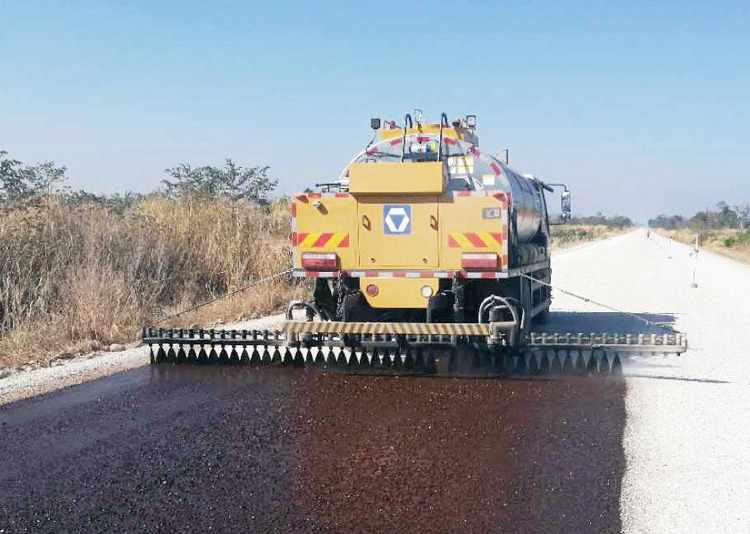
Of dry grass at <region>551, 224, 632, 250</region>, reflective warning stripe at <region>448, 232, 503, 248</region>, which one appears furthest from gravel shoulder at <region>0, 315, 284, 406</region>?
dry grass at <region>551, 224, 632, 250</region>

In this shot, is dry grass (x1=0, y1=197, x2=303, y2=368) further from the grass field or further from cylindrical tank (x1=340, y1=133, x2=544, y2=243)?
cylindrical tank (x1=340, y1=133, x2=544, y2=243)

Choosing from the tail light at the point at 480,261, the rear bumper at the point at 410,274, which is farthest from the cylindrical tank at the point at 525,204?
the tail light at the point at 480,261

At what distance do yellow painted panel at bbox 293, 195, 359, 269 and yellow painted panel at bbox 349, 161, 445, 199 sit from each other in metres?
0.28

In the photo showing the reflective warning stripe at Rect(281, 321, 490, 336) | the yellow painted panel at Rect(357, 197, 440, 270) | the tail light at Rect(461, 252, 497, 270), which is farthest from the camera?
the yellow painted panel at Rect(357, 197, 440, 270)

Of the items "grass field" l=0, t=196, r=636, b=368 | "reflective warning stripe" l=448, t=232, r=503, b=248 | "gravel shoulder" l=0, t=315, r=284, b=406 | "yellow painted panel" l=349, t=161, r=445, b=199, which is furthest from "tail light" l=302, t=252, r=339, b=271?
"grass field" l=0, t=196, r=636, b=368

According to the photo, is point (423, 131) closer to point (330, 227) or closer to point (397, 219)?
point (397, 219)

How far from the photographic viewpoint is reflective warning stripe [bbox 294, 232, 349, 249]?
29.2 ft

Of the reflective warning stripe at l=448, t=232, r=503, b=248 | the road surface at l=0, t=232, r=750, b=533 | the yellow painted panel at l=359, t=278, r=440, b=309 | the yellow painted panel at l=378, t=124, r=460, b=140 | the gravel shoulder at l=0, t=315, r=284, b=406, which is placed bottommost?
the road surface at l=0, t=232, r=750, b=533

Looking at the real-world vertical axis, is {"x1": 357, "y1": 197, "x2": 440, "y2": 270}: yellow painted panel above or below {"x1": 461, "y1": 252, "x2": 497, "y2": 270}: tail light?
above

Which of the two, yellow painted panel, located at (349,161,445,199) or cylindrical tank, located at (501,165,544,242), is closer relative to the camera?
yellow painted panel, located at (349,161,445,199)

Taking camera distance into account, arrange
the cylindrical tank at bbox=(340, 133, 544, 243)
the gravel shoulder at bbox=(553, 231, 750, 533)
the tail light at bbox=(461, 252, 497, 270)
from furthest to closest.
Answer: the cylindrical tank at bbox=(340, 133, 544, 243), the tail light at bbox=(461, 252, 497, 270), the gravel shoulder at bbox=(553, 231, 750, 533)

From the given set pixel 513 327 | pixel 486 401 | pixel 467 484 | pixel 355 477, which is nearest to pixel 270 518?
pixel 355 477

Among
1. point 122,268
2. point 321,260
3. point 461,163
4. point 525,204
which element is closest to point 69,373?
point 321,260

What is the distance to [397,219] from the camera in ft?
28.7
